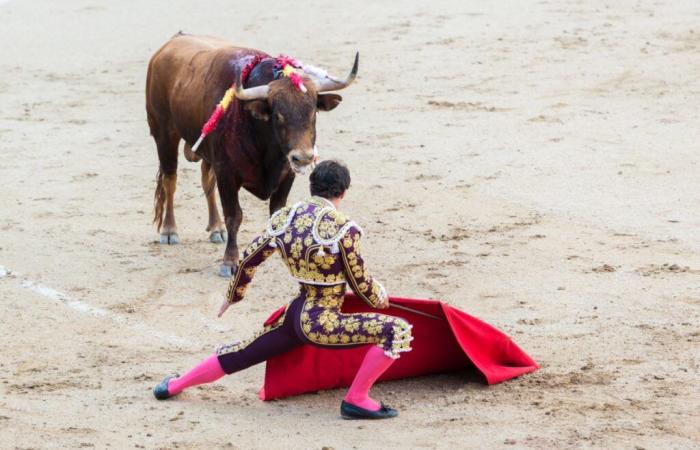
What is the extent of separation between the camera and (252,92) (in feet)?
25.1

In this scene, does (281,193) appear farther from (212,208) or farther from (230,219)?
(212,208)

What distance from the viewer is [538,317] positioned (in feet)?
22.6

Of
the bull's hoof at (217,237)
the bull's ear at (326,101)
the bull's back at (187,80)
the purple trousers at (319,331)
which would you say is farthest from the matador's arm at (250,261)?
the bull's hoof at (217,237)

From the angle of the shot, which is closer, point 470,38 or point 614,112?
point 614,112

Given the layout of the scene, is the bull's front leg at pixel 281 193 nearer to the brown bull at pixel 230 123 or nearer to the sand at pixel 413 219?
the brown bull at pixel 230 123

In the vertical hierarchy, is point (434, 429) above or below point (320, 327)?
below

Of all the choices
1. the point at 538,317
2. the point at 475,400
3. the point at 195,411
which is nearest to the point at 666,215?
the point at 538,317

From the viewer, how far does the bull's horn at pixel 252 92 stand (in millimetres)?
7598

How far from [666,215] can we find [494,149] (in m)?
1.97

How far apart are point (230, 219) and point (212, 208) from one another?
2.37ft

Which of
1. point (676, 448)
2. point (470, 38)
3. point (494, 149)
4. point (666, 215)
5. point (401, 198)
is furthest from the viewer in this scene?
point (470, 38)

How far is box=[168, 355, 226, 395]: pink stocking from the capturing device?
5727 mm

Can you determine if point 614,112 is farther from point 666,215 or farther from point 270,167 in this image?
point 270,167

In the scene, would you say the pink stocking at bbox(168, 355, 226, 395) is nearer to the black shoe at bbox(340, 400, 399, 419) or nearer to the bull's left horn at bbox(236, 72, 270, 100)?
the black shoe at bbox(340, 400, 399, 419)
